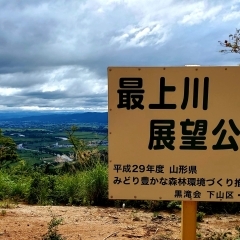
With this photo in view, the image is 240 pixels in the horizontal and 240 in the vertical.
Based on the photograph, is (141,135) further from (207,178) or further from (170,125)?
(207,178)

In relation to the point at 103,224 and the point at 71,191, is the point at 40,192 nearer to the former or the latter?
the point at 71,191

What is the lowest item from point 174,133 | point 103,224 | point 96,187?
point 103,224

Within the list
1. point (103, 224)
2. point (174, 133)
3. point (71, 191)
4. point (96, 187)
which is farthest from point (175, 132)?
point (71, 191)

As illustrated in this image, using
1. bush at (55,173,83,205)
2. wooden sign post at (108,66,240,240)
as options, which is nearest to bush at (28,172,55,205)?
bush at (55,173,83,205)

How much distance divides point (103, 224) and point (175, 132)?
2.04 meters

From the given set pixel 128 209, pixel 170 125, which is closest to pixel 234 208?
pixel 128 209

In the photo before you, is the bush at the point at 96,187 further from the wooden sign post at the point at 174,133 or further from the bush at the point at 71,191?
the wooden sign post at the point at 174,133

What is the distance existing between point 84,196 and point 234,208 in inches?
83.0

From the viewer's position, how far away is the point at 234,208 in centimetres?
523

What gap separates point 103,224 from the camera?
14.0 ft

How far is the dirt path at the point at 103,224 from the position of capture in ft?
12.8

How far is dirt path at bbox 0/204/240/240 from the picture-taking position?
3893 mm

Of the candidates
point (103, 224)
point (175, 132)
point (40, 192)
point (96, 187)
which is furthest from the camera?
point (40, 192)

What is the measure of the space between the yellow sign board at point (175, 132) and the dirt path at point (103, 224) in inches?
54.0
